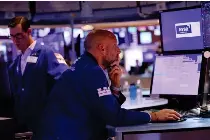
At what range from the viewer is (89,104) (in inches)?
81.8

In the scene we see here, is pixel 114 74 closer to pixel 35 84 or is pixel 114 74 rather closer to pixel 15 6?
pixel 35 84

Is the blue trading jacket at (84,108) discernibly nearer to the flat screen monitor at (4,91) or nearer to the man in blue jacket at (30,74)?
the man in blue jacket at (30,74)

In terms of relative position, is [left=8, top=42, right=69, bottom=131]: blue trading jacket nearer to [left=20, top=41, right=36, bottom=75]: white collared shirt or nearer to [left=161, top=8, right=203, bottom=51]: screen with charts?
[left=20, top=41, right=36, bottom=75]: white collared shirt

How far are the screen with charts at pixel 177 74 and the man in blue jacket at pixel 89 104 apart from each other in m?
0.74

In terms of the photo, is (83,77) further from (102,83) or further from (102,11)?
(102,11)

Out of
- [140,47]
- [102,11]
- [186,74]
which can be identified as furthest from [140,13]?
[186,74]

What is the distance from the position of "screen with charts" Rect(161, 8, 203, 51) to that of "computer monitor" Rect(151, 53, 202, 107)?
104 millimetres

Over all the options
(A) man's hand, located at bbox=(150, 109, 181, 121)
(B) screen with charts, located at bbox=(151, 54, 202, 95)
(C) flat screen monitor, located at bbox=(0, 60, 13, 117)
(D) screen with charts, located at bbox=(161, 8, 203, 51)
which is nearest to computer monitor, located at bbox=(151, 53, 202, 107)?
(B) screen with charts, located at bbox=(151, 54, 202, 95)

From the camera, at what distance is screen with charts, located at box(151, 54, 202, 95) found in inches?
116

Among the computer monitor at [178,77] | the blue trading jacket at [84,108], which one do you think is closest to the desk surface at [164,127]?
the blue trading jacket at [84,108]

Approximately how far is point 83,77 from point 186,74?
3.87 ft

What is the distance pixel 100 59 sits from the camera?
7.21ft

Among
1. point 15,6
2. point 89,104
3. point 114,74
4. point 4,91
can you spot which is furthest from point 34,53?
point 15,6

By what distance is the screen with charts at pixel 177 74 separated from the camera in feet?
9.64
